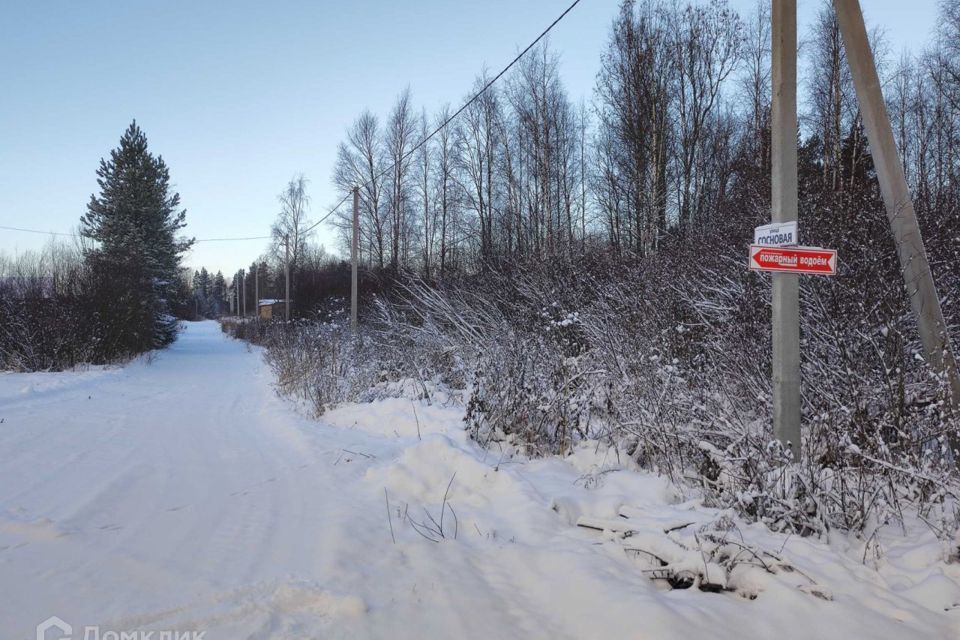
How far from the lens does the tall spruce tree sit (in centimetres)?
2131

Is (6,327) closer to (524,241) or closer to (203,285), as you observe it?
(524,241)

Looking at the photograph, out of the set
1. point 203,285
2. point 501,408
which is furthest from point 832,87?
point 203,285

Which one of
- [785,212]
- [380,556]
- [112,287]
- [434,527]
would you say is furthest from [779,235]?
[112,287]

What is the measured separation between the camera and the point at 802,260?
325 cm

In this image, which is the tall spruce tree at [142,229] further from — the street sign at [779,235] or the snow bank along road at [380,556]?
the street sign at [779,235]

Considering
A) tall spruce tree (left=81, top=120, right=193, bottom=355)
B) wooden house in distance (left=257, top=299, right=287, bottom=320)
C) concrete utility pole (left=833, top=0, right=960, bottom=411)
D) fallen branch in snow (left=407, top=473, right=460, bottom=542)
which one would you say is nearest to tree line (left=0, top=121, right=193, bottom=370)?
tall spruce tree (left=81, top=120, right=193, bottom=355)

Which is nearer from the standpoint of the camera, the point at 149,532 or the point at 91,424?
the point at 149,532

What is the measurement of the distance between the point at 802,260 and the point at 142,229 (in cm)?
2737

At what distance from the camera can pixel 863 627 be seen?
81.8 inches

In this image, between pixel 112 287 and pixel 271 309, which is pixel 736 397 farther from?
pixel 271 309

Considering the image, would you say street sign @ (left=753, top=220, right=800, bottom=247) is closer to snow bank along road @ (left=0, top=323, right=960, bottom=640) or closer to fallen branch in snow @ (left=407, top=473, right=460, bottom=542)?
snow bank along road @ (left=0, top=323, right=960, bottom=640)

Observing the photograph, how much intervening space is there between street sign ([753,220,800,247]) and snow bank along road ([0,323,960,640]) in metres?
1.76

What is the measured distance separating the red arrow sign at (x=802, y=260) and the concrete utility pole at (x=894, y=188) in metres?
0.92

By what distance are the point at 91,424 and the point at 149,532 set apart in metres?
4.95
